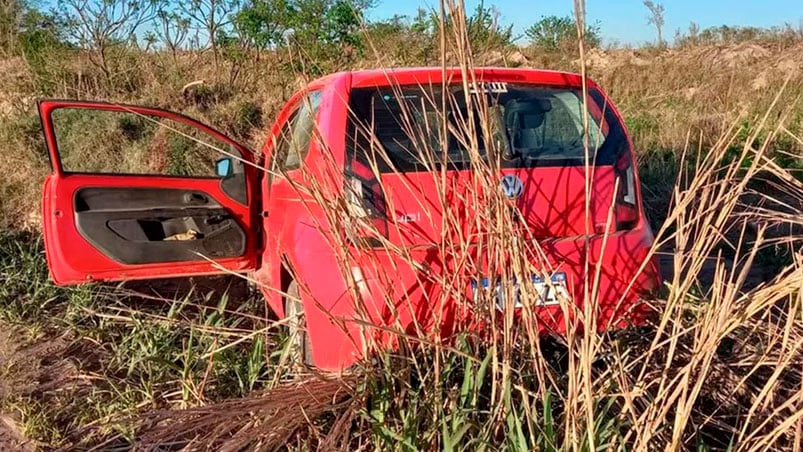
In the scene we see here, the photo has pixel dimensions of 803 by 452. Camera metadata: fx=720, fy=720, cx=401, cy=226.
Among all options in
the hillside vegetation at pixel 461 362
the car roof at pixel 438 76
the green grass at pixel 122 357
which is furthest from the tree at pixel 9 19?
the car roof at pixel 438 76

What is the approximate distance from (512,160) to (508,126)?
0.27 meters

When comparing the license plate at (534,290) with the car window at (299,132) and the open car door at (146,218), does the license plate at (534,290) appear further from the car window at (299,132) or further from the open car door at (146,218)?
the open car door at (146,218)

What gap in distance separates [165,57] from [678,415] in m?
10.9

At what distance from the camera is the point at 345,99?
3100 millimetres

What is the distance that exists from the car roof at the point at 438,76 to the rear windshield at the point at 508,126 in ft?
0.10

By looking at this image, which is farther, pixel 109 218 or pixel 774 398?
pixel 109 218


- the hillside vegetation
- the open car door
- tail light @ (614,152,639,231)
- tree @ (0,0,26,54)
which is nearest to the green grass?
the hillside vegetation

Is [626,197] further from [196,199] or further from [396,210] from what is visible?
[196,199]

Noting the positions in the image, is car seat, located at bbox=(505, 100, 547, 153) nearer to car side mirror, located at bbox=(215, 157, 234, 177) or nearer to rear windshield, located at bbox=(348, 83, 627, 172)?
rear windshield, located at bbox=(348, 83, 627, 172)

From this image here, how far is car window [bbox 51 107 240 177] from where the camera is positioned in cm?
854

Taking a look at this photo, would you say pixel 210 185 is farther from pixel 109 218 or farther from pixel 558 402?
pixel 558 402

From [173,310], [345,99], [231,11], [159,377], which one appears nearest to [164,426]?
[159,377]

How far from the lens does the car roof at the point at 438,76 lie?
3.16 metres

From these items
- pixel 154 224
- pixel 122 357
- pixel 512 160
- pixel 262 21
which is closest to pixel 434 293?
pixel 512 160
